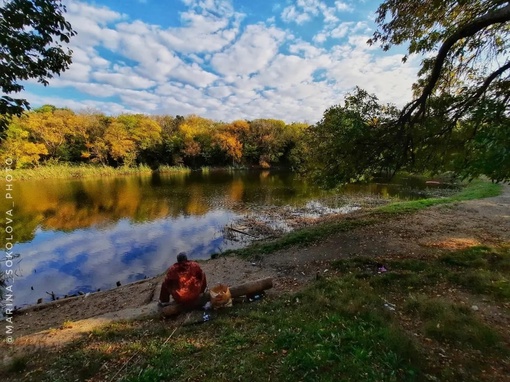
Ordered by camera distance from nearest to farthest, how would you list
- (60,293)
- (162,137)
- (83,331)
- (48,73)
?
(48,73) → (83,331) → (60,293) → (162,137)

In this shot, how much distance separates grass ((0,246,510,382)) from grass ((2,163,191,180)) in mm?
43622

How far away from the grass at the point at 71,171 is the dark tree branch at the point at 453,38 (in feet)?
153

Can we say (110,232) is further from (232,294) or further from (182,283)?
(232,294)

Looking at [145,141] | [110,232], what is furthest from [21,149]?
[110,232]

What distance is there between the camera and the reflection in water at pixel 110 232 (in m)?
10.6

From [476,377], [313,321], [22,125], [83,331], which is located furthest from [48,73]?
[22,125]

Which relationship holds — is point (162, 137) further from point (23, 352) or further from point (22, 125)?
point (23, 352)

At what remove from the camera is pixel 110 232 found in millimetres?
15430

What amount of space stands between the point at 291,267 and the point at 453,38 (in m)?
7.39

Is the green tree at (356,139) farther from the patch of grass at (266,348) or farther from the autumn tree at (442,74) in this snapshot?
the patch of grass at (266,348)

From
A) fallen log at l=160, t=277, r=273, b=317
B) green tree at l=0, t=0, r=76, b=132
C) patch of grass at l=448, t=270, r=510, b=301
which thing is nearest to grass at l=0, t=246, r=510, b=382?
patch of grass at l=448, t=270, r=510, b=301

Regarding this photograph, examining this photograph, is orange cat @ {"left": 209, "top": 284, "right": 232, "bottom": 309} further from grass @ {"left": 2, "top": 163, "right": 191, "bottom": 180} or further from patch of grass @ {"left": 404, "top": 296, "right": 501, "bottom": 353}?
grass @ {"left": 2, "top": 163, "right": 191, "bottom": 180}

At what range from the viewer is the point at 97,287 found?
9766 millimetres

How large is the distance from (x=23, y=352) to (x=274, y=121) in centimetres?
6025
